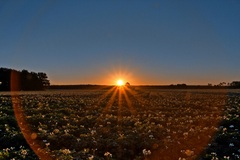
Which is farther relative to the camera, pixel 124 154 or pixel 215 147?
pixel 215 147

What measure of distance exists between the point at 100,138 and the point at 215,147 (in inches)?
179

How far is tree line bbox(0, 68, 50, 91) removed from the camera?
314ft

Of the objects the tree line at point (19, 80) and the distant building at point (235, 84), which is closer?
the tree line at point (19, 80)

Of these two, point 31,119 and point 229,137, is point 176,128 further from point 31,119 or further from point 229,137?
point 31,119

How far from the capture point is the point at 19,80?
100375 millimetres

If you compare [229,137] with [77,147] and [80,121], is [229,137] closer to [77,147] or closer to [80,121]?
[77,147]

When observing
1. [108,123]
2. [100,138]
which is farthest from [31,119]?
[100,138]

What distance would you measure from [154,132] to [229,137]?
326 centimetres

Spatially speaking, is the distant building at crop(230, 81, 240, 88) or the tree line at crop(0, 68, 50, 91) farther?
the distant building at crop(230, 81, 240, 88)

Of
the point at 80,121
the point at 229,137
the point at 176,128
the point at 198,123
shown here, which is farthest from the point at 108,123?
the point at 229,137

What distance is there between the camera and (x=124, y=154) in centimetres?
1279

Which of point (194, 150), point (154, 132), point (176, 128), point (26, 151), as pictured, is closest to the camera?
point (26, 151)

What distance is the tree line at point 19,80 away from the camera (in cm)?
9581

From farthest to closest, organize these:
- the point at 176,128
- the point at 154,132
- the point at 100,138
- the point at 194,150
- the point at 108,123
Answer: the point at 108,123
the point at 176,128
the point at 154,132
the point at 100,138
the point at 194,150
